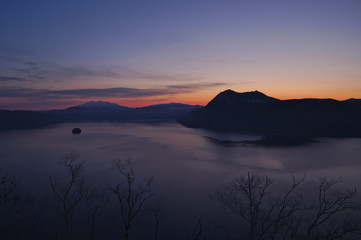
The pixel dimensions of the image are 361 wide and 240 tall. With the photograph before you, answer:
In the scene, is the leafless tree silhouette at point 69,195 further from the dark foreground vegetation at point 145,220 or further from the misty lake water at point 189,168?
the misty lake water at point 189,168

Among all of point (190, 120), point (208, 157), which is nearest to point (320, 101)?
point (190, 120)

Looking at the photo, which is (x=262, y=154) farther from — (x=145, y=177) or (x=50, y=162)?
(x=50, y=162)

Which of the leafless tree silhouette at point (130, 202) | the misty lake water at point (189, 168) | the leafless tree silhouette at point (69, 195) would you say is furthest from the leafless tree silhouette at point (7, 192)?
the leafless tree silhouette at point (130, 202)

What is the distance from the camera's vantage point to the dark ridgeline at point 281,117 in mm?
64875

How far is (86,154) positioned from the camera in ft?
112

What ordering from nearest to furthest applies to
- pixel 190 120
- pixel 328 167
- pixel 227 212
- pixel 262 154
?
pixel 227 212 < pixel 328 167 < pixel 262 154 < pixel 190 120

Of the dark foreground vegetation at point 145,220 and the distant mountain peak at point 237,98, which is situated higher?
the distant mountain peak at point 237,98

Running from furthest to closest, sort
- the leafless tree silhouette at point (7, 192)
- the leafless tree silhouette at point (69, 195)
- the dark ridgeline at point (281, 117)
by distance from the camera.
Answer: the dark ridgeline at point (281, 117), the leafless tree silhouette at point (69, 195), the leafless tree silhouette at point (7, 192)

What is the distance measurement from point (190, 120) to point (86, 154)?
78.7 metres

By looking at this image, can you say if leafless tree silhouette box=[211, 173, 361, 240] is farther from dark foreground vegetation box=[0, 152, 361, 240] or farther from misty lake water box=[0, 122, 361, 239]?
misty lake water box=[0, 122, 361, 239]

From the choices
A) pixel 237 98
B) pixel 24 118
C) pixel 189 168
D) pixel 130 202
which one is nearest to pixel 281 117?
pixel 237 98

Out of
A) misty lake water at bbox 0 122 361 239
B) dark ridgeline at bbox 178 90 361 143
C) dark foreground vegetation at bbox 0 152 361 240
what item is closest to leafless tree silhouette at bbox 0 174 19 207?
dark foreground vegetation at bbox 0 152 361 240

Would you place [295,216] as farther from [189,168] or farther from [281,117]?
[281,117]

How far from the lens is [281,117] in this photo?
83.8 m
